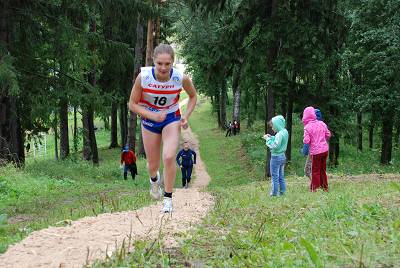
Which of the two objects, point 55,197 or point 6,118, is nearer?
point 55,197

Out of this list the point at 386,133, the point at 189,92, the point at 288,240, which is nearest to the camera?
the point at 288,240

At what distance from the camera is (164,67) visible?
668cm

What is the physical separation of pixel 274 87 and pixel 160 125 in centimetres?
1264

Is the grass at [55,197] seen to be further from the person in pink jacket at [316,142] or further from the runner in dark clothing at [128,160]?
the person in pink jacket at [316,142]

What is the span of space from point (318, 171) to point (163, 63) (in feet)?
19.1

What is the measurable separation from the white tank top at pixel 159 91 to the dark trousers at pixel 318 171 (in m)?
4.99

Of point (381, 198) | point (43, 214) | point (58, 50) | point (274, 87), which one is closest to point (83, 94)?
point (58, 50)

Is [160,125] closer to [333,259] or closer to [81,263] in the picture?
[81,263]

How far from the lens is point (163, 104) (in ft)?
23.4

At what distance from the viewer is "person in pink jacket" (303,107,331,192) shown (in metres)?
11.0

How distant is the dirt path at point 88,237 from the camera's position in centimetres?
442

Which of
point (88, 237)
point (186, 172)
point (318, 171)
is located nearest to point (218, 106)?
point (186, 172)

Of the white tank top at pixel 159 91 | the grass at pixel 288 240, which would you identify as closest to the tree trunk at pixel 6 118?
the white tank top at pixel 159 91

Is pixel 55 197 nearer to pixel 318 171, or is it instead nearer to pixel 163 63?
pixel 318 171
